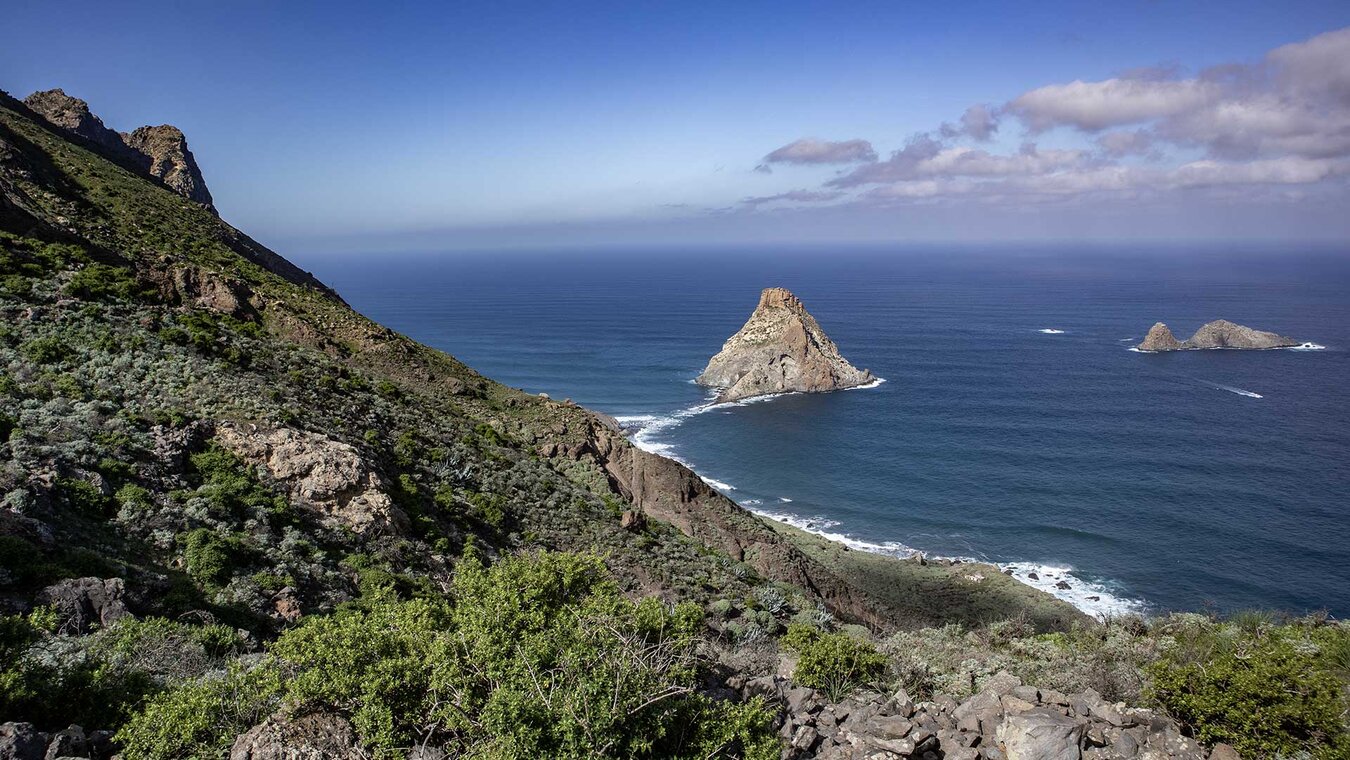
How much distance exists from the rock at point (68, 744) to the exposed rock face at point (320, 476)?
38.0ft

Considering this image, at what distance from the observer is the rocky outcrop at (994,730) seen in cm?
1230

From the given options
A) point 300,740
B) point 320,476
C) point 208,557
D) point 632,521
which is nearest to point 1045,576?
point 632,521

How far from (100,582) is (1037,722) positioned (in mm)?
19513

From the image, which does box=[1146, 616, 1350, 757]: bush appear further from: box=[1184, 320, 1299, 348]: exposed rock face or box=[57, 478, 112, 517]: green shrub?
box=[1184, 320, 1299, 348]: exposed rock face

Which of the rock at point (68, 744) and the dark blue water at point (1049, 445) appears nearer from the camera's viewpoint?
the rock at point (68, 744)

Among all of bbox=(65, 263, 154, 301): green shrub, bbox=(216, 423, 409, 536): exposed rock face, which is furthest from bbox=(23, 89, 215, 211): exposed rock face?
bbox=(216, 423, 409, 536): exposed rock face

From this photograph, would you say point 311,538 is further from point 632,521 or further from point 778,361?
point 778,361

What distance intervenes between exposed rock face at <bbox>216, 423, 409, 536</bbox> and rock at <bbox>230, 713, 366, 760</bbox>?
37.7 ft

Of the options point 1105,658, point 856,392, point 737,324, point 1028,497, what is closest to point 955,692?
point 1105,658

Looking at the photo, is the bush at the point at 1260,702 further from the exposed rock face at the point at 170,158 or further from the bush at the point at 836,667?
the exposed rock face at the point at 170,158

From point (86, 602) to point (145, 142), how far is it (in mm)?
80068

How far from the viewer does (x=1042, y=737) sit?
1220 centimetres

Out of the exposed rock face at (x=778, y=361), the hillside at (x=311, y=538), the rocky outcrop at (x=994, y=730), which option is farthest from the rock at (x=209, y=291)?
the exposed rock face at (x=778, y=361)

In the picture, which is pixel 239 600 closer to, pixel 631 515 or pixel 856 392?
pixel 631 515
